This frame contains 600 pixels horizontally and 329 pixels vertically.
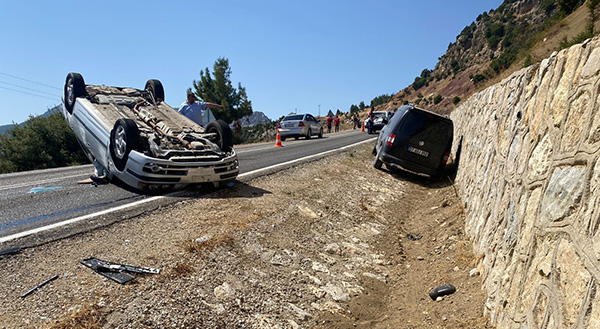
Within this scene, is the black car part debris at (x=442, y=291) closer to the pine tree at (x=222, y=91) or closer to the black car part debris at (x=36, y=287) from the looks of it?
the black car part debris at (x=36, y=287)

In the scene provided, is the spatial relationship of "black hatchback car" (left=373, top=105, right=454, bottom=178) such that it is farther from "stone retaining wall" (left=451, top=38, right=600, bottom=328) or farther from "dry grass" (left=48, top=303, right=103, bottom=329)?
"dry grass" (left=48, top=303, right=103, bottom=329)

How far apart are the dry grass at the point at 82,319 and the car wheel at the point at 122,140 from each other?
375 cm

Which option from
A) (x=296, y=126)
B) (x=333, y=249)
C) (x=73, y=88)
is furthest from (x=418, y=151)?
(x=296, y=126)

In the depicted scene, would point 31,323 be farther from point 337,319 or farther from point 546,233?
point 546,233

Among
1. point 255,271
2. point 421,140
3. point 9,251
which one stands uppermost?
point 421,140

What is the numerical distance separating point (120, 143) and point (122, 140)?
0.10 m

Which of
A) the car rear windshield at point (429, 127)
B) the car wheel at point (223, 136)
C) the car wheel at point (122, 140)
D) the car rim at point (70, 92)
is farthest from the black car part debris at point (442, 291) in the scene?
the car rim at point (70, 92)

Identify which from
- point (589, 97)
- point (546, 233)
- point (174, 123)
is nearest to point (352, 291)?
point (546, 233)

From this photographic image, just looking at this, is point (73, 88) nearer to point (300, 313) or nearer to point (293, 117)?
point (300, 313)

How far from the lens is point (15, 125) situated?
88.1ft

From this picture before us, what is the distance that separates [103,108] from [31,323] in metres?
5.76

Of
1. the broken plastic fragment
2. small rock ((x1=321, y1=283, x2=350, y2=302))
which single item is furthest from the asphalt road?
small rock ((x1=321, y1=283, x2=350, y2=302))

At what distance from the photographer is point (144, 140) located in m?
6.75

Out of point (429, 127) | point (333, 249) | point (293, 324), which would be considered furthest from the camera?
point (429, 127)
